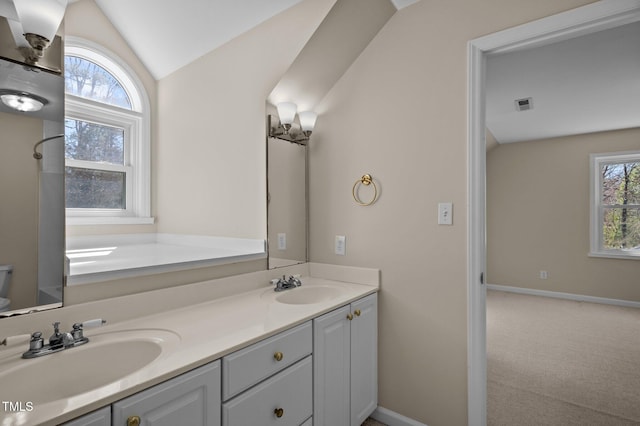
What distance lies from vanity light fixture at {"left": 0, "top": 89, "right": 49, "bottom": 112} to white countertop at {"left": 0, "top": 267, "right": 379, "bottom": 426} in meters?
0.81

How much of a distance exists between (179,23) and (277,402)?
208 centimetres

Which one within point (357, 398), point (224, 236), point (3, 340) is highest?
point (224, 236)

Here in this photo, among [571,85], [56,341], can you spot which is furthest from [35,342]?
[571,85]

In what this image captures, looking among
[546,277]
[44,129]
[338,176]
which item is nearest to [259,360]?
[44,129]

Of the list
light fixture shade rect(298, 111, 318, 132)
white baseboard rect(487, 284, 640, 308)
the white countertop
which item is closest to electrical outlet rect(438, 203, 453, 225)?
the white countertop

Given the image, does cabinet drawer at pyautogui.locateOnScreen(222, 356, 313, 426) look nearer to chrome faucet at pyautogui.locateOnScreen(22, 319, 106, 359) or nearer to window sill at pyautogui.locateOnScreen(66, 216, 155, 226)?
chrome faucet at pyautogui.locateOnScreen(22, 319, 106, 359)

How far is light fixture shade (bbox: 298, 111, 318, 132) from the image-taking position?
6.98ft

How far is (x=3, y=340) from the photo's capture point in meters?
1.01

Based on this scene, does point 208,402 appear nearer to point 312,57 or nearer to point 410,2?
point 312,57

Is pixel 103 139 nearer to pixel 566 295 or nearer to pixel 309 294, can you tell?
pixel 309 294

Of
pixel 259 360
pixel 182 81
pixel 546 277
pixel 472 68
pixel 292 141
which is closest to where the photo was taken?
pixel 259 360

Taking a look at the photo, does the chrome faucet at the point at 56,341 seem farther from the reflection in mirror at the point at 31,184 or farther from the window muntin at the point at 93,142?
the window muntin at the point at 93,142

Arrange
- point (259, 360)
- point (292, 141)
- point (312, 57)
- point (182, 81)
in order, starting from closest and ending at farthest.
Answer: point (259, 360), point (312, 57), point (182, 81), point (292, 141)

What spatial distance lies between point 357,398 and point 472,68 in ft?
6.11
